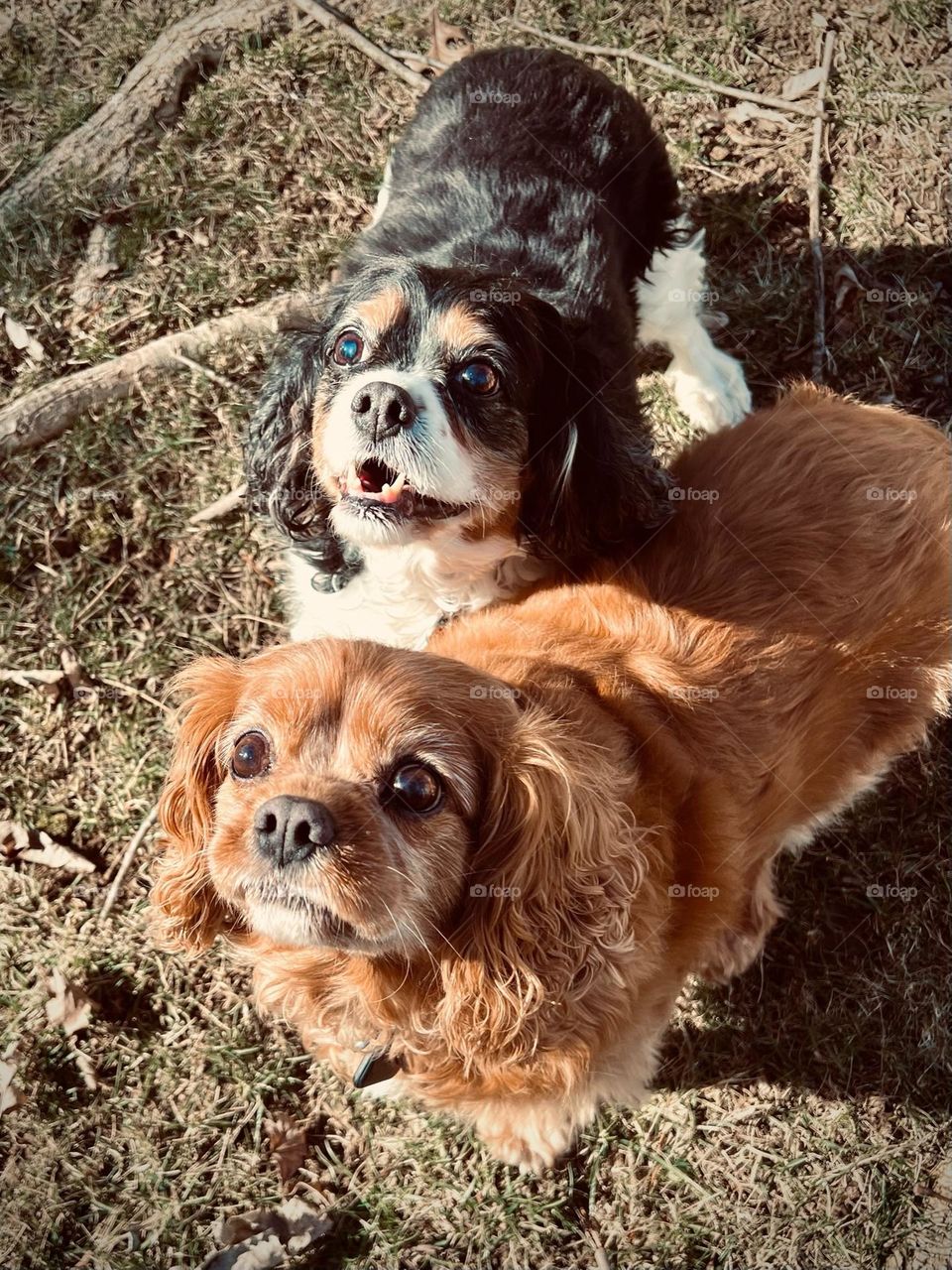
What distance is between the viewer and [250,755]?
2.58 meters

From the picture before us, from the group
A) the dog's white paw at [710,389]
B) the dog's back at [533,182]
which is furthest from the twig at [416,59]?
the dog's white paw at [710,389]

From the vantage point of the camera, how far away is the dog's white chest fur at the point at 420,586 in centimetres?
369

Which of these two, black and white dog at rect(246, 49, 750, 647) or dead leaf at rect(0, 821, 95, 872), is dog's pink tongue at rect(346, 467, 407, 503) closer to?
black and white dog at rect(246, 49, 750, 647)

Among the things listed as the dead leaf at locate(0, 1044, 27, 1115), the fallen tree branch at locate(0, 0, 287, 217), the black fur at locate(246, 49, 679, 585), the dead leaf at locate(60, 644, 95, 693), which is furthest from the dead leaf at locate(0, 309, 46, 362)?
the dead leaf at locate(0, 1044, 27, 1115)

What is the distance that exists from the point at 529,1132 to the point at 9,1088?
1.97 metres

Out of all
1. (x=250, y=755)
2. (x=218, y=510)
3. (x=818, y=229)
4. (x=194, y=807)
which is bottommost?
(x=218, y=510)

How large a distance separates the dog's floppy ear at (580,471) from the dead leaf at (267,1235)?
8.45 feet

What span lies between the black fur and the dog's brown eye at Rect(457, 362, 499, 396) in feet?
0.48

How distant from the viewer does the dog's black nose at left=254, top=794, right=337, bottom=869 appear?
2277 millimetres

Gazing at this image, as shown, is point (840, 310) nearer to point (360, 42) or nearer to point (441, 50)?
point (441, 50)

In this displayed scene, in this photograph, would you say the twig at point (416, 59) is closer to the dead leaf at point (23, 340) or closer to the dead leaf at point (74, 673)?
the dead leaf at point (23, 340)

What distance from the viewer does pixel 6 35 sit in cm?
544

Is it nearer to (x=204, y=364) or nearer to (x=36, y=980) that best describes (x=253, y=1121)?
(x=36, y=980)

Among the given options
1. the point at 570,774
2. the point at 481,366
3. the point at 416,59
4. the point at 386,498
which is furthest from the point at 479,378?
the point at 416,59
